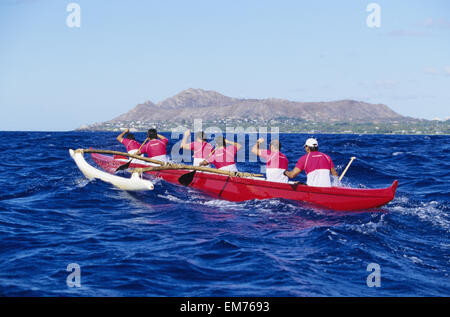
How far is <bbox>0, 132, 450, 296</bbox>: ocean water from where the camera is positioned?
6.78 meters

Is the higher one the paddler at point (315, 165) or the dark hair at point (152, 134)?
the dark hair at point (152, 134)

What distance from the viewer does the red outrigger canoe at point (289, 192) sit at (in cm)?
1223

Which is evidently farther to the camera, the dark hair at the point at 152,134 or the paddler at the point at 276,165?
the dark hair at the point at 152,134

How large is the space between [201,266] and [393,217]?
613 centimetres

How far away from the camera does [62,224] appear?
10.7 m

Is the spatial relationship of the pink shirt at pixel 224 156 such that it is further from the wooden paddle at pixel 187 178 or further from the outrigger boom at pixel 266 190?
the wooden paddle at pixel 187 178

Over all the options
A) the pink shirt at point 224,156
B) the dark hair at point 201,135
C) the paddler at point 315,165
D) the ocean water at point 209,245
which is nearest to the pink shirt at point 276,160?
the paddler at point 315,165

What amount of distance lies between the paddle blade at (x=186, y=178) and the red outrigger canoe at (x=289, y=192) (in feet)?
0.45

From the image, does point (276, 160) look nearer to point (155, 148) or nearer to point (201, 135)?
point (201, 135)

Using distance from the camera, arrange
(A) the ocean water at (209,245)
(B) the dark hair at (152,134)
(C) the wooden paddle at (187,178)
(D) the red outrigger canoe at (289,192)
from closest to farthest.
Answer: (A) the ocean water at (209,245), (D) the red outrigger canoe at (289,192), (C) the wooden paddle at (187,178), (B) the dark hair at (152,134)

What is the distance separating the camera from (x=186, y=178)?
15.3 metres
